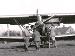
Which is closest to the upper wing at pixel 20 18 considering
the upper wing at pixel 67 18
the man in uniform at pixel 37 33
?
the upper wing at pixel 67 18

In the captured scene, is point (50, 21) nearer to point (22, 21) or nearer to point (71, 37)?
point (22, 21)

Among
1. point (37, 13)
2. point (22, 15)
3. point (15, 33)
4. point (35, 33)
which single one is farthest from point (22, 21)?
point (15, 33)

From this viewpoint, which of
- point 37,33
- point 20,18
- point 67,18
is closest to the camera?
point 37,33

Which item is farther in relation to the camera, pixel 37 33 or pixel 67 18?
pixel 67 18

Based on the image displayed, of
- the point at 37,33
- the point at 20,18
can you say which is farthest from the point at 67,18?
the point at 37,33

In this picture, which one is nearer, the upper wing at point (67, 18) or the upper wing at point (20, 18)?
the upper wing at point (20, 18)

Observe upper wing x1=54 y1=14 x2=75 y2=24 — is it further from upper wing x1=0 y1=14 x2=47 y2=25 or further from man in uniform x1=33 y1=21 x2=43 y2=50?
man in uniform x1=33 y1=21 x2=43 y2=50

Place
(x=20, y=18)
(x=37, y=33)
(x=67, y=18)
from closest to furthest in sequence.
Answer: (x=37, y=33) < (x=20, y=18) < (x=67, y=18)

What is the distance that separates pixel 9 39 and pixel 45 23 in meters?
5.09

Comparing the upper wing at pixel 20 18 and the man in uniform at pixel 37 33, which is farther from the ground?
the upper wing at pixel 20 18

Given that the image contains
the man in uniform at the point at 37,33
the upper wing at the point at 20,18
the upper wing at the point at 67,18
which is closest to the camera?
the man in uniform at the point at 37,33

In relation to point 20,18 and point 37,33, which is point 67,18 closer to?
point 20,18

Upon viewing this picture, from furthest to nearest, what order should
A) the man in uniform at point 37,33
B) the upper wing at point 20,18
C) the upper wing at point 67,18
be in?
the upper wing at point 67,18 < the upper wing at point 20,18 < the man in uniform at point 37,33

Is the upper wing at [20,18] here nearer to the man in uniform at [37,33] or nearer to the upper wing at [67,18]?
the upper wing at [67,18]
